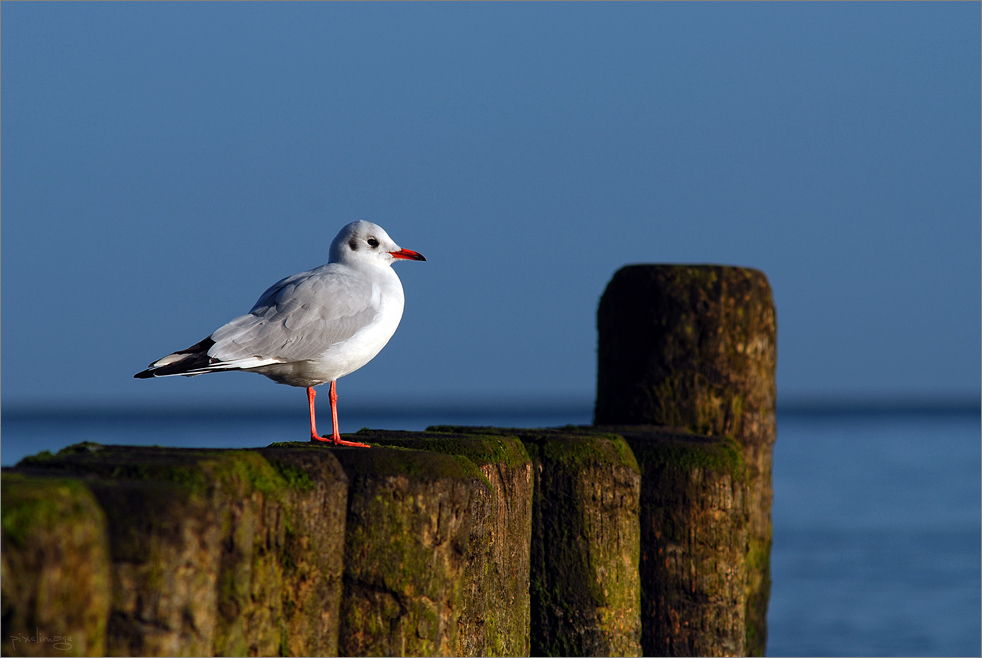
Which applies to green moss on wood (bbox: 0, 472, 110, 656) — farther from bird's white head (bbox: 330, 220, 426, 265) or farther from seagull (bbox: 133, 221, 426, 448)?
bird's white head (bbox: 330, 220, 426, 265)

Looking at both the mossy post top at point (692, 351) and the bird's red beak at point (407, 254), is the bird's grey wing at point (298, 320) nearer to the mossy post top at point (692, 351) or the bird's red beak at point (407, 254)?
the bird's red beak at point (407, 254)

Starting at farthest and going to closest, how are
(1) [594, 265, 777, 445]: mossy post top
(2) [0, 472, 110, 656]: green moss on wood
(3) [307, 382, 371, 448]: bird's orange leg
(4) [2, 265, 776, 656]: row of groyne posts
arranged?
(1) [594, 265, 777, 445]: mossy post top, (3) [307, 382, 371, 448]: bird's orange leg, (4) [2, 265, 776, 656]: row of groyne posts, (2) [0, 472, 110, 656]: green moss on wood

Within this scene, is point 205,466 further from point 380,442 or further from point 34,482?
point 380,442

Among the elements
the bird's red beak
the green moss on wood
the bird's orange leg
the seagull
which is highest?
the bird's red beak

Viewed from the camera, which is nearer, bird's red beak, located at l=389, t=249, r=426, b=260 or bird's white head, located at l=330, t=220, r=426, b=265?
bird's white head, located at l=330, t=220, r=426, b=265

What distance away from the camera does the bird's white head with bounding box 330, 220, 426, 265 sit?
259 inches

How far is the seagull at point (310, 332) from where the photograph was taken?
552cm

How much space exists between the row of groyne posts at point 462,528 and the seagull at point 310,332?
2.33ft

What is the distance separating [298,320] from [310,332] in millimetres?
97

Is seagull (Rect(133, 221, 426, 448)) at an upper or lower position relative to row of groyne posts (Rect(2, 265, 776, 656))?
upper

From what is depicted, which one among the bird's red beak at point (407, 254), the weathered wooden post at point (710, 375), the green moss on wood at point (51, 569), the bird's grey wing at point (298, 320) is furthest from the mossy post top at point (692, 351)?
the green moss on wood at point (51, 569)

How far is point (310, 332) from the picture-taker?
19.2 ft

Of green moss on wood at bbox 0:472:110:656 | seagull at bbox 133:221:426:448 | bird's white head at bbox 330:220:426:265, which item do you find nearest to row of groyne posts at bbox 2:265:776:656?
green moss on wood at bbox 0:472:110:656

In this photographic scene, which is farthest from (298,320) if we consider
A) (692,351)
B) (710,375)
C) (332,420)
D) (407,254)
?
(710,375)
